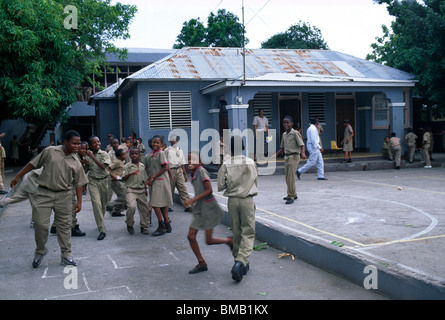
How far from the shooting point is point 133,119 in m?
20.6

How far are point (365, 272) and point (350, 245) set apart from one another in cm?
125

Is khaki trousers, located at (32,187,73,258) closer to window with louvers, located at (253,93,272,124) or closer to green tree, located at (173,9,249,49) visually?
window with louvers, located at (253,93,272,124)

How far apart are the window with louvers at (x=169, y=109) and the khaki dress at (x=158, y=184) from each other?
10.6 metres

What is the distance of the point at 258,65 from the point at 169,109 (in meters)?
4.77

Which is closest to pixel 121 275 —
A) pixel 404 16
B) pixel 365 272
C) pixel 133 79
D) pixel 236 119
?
pixel 365 272

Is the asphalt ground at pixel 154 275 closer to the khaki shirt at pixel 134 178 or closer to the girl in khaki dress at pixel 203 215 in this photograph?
the girl in khaki dress at pixel 203 215

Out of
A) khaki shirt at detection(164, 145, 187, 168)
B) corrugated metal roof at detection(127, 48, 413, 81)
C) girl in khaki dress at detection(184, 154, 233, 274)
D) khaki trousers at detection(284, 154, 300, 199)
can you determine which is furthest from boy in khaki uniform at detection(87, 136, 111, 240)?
corrugated metal roof at detection(127, 48, 413, 81)

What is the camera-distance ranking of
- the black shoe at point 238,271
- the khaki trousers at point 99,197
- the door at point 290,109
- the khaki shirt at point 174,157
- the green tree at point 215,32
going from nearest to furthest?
the black shoe at point 238,271
the khaki trousers at point 99,197
the khaki shirt at point 174,157
the door at point 290,109
the green tree at point 215,32

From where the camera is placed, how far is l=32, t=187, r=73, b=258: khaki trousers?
232 inches

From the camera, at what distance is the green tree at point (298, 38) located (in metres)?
45.6

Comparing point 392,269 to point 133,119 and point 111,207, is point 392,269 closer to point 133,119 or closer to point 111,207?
point 111,207

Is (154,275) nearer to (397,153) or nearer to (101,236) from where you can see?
(101,236)

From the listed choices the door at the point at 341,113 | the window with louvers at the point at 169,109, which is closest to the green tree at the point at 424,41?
the door at the point at 341,113
